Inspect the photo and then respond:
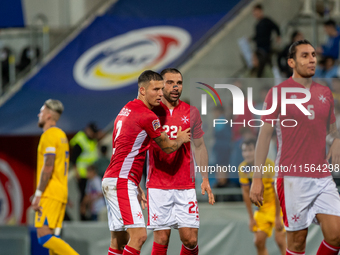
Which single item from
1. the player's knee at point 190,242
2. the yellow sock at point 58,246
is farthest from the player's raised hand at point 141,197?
the yellow sock at point 58,246

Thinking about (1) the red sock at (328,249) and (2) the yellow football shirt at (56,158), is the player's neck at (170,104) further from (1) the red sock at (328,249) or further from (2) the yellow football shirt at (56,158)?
(1) the red sock at (328,249)

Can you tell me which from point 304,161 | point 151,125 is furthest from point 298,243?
point 151,125

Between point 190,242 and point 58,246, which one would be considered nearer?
point 190,242

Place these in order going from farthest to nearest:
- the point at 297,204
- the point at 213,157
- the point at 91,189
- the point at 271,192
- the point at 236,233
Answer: the point at 91,189 < the point at 236,233 < the point at 271,192 < the point at 213,157 < the point at 297,204

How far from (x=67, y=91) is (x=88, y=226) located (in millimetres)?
5371

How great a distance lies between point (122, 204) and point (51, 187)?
7.43ft

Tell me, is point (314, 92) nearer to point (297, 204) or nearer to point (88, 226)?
point (297, 204)

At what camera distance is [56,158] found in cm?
808

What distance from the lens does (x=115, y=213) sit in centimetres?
619

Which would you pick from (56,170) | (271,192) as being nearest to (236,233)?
(271,192)

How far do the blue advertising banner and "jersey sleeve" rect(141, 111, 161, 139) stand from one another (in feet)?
24.2

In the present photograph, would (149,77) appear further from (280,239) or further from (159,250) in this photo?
(280,239)

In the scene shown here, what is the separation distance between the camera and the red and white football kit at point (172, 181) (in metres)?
6.66

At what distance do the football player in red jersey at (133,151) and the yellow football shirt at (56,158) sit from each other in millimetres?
1995
